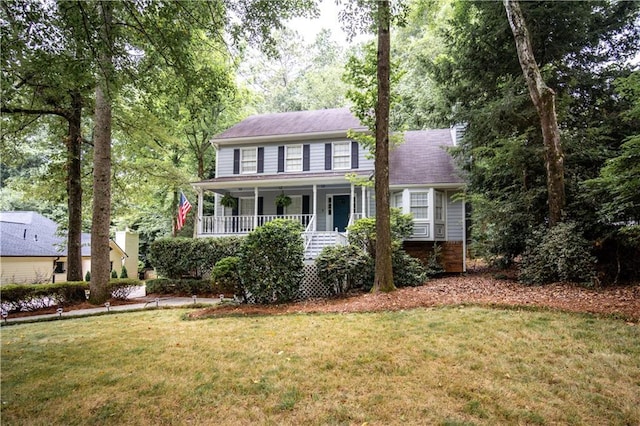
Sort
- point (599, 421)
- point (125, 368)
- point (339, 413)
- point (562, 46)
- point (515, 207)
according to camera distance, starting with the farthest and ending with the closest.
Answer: point (562, 46) < point (515, 207) < point (125, 368) < point (339, 413) < point (599, 421)

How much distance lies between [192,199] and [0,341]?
14531 millimetres

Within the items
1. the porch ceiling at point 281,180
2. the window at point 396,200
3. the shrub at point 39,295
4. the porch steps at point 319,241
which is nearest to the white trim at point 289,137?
the porch ceiling at point 281,180

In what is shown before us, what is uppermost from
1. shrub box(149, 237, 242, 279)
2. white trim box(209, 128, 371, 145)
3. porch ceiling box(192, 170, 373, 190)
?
white trim box(209, 128, 371, 145)

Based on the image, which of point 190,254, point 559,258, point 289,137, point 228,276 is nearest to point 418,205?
point 559,258

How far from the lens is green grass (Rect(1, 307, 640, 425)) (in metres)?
3.22

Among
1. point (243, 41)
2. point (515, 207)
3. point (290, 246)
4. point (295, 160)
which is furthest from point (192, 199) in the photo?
point (515, 207)

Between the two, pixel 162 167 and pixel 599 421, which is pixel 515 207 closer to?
pixel 599 421

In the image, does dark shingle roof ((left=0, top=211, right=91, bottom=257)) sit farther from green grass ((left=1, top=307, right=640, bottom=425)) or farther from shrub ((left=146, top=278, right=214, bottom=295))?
green grass ((left=1, top=307, right=640, bottom=425))

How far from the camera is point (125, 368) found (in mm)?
4410

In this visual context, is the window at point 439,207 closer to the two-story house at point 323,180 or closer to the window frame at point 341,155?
the two-story house at point 323,180

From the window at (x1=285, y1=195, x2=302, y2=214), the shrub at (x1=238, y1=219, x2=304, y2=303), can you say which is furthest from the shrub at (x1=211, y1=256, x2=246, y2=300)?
the window at (x1=285, y1=195, x2=302, y2=214)

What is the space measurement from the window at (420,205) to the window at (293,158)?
5.39 meters

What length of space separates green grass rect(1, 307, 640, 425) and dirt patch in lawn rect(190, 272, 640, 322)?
708mm

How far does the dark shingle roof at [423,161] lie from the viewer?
14086 millimetres
